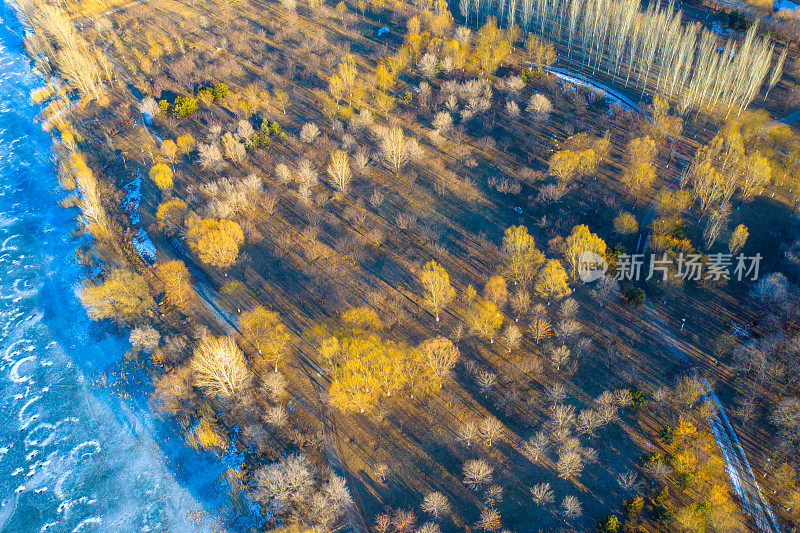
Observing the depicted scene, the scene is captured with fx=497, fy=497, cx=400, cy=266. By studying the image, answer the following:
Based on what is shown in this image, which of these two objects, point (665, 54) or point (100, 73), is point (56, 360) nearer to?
point (100, 73)

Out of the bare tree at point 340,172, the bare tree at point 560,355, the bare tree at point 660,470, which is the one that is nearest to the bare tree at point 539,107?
the bare tree at point 340,172

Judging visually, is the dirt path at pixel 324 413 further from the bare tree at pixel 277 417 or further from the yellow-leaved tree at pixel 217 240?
the bare tree at pixel 277 417

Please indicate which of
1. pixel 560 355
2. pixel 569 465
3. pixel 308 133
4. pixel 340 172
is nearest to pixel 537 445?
pixel 569 465

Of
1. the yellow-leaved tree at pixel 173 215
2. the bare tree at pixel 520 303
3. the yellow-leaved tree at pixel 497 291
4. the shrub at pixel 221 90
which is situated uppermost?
→ the shrub at pixel 221 90

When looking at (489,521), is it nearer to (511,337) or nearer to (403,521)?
(403,521)

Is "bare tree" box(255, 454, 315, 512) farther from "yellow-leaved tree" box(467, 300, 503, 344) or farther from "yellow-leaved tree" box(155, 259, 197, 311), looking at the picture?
"yellow-leaved tree" box(155, 259, 197, 311)

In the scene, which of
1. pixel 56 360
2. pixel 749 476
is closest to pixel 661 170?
pixel 749 476
